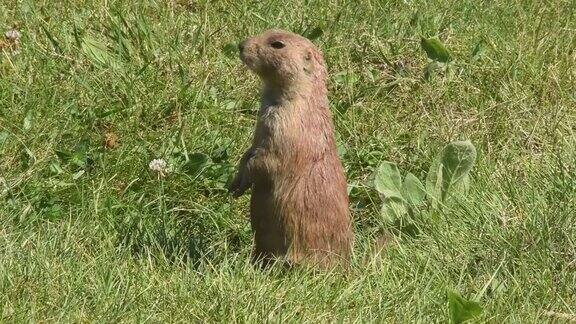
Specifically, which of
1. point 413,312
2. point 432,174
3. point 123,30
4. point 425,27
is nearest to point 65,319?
point 413,312

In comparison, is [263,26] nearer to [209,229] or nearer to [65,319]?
[209,229]

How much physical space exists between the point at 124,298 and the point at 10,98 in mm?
2058

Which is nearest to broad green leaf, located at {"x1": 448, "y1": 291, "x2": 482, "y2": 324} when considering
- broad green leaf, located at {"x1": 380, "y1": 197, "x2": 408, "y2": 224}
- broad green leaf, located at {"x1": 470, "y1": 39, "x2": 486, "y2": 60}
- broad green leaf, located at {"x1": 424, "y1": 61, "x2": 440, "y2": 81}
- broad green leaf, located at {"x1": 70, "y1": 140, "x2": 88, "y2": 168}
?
broad green leaf, located at {"x1": 380, "y1": 197, "x2": 408, "y2": 224}

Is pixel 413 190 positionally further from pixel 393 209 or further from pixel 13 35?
pixel 13 35

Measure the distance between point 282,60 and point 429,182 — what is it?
87 centimetres

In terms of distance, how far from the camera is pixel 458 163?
550 cm

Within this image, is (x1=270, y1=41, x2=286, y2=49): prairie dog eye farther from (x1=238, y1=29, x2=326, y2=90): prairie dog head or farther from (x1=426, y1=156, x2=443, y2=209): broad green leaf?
(x1=426, y1=156, x2=443, y2=209): broad green leaf

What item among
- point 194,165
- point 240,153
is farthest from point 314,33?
point 194,165

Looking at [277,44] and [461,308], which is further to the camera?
[277,44]

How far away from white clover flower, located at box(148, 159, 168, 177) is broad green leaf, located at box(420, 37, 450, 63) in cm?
173

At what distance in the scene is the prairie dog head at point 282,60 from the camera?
5262 mm

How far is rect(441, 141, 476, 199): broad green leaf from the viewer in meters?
5.48

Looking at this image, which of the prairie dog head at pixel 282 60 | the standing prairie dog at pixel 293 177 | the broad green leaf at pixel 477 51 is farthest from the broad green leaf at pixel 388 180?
the broad green leaf at pixel 477 51

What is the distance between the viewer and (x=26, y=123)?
5.80m
